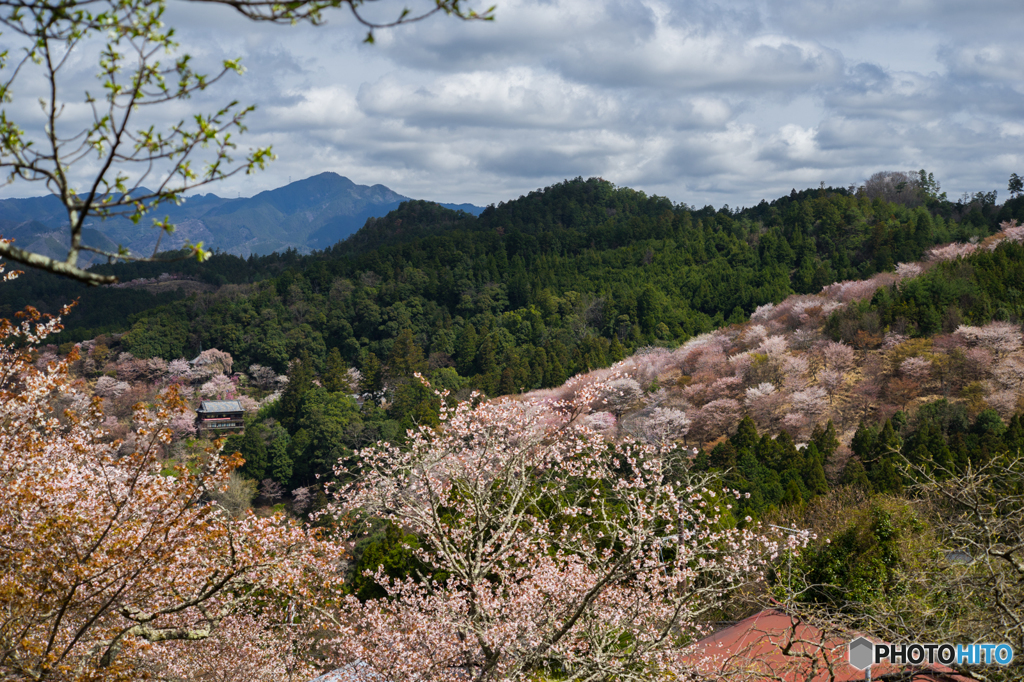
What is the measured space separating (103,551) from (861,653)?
Answer: 19.2 ft

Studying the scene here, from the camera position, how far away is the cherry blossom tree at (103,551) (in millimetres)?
3947

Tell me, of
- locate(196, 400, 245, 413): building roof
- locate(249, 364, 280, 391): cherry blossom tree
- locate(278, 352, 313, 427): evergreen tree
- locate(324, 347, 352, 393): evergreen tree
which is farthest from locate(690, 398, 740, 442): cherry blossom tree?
locate(249, 364, 280, 391): cherry blossom tree

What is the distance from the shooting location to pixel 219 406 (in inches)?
1566

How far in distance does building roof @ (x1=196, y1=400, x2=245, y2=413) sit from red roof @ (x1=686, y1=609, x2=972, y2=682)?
113 feet

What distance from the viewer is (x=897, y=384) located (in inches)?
987

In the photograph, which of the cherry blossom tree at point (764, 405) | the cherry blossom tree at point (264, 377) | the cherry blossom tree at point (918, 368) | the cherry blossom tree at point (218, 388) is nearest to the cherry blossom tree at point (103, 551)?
the cherry blossom tree at point (764, 405)

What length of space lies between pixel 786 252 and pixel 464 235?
1194 inches

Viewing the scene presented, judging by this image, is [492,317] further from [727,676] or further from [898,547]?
[727,676]

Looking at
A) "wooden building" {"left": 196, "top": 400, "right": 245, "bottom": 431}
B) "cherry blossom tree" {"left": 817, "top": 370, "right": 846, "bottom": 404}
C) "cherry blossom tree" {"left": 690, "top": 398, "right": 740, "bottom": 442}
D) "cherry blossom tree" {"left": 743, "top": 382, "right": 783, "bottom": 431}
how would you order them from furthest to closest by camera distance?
"wooden building" {"left": 196, "top": 400, "right": 245, "bottom": 431} → "cherry blossom tree" {"left": 690, "top": 398, "right": 740, "bottom": 442} → "cherry blossom tree" {"left": 817, "top": 370, "right": 846, "bottom": 404} → "cherry blossom tree" {"left": 743, "top": 382, "right": 783, "bottom": 431}

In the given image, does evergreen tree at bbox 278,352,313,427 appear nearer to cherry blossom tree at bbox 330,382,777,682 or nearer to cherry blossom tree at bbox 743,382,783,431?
cherry blossom tree at bbox 743,382,783,431

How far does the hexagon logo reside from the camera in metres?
5.45

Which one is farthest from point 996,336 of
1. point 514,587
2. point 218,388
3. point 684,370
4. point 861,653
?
point 218,388

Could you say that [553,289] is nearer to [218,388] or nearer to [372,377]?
[372,377]

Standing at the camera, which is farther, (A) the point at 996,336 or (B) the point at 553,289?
(B) the point at 553,289
